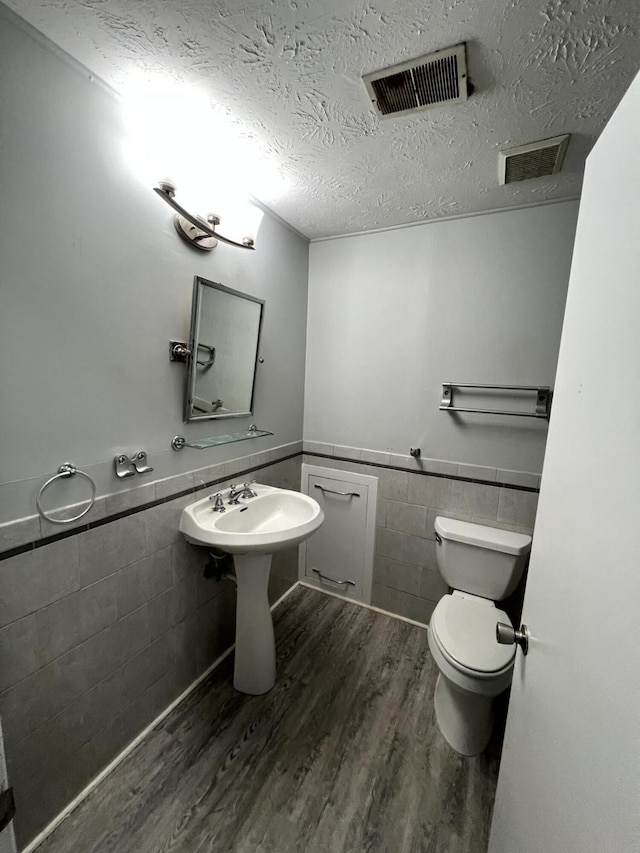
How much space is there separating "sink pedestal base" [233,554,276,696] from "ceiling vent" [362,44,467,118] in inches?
66.3

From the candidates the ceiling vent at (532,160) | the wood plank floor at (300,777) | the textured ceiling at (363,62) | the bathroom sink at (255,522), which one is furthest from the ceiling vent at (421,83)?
the wood plank floor at (300,777)

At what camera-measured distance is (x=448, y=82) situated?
3.07 feet

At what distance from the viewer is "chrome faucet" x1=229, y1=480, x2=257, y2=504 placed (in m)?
1.59

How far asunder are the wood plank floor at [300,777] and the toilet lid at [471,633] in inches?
17.2

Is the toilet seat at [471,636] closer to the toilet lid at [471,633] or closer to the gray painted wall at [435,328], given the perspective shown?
the toilet lid at [471,633]

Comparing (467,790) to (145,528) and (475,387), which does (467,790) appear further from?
(475,387)

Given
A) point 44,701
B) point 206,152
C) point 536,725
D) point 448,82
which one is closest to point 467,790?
point 536,725

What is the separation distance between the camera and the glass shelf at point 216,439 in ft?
4.52

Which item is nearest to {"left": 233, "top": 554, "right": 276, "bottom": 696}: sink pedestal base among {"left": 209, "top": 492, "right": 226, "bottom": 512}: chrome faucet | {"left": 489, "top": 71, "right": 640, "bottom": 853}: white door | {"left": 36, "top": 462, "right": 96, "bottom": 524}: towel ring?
{"left": 209, "top": 492, "right": 226, "bottom": 512}: chrome faucet

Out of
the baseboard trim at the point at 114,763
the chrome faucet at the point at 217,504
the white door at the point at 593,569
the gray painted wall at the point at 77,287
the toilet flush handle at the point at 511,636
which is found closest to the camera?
the white door at the point at 593,569

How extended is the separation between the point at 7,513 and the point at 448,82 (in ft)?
5.53

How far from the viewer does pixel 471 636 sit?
1362 mm

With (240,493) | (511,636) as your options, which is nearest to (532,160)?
(511,636)

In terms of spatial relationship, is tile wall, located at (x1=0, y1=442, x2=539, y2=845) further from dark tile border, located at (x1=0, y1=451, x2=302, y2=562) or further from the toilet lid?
the toilet lid
